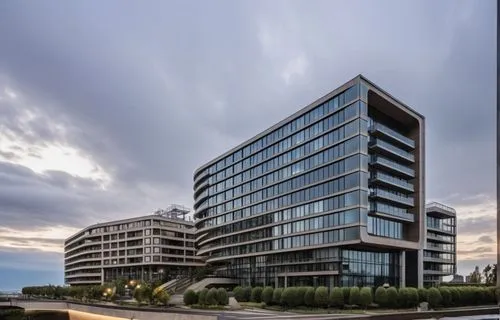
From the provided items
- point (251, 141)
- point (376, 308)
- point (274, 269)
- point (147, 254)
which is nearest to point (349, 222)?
point (376, 308)

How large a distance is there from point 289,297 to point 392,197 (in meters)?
13.3

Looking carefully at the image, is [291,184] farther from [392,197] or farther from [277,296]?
[277,296]

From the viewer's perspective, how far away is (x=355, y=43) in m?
11.6

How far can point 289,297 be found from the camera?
33000mm

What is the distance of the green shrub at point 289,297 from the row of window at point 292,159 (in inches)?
481

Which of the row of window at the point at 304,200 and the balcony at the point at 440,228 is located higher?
the row of window at the point at 304,200

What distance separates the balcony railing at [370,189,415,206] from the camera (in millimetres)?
39344

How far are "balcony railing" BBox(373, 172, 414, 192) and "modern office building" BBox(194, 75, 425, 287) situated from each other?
0.09 meters

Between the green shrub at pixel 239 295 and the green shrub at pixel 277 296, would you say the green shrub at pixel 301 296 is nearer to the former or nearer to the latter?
the green shrub at pixel 277 296

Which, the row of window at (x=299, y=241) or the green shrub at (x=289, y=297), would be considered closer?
the green shrub at (x=289, y=297)

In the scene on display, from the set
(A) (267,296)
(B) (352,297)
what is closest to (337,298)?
(B) (352,297)

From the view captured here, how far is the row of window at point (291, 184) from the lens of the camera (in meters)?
38.3

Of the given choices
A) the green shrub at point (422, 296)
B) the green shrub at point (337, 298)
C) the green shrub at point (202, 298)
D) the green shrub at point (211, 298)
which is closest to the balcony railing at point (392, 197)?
the green shrub at point (422, 296)

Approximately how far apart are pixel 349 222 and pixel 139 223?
48433 mm
